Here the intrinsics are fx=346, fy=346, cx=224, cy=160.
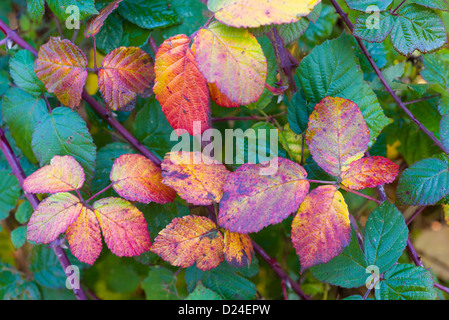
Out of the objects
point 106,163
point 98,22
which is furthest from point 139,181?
point 98,22

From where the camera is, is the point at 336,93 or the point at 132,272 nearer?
the point at 336,93

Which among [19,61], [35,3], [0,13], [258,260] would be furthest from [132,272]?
[0,13]

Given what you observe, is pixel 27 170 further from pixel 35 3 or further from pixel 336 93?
pixel 336 93

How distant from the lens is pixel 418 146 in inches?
38.5

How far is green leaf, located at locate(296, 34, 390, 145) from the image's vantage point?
2.28 feet

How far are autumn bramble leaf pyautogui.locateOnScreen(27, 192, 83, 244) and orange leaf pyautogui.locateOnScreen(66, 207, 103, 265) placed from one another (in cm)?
1

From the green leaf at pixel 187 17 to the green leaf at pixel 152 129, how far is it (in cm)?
20

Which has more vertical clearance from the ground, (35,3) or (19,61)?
(35,3)

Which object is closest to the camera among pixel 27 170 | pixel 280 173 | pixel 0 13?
pixel 280 173

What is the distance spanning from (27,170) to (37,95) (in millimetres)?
236

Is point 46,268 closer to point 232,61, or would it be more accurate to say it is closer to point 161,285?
point 161,285

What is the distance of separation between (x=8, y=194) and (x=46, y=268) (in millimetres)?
263

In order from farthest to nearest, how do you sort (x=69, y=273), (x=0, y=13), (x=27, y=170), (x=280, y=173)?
1. (x=0, y=13)
2. (x=27, y=170)
3. (x=69, y=273)
4. (x=280, y=173)

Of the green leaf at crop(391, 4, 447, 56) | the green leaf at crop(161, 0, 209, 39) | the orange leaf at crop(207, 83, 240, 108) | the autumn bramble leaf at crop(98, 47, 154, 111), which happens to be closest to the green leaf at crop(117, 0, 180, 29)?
the green leaf at crop(161, 0, 209, 39)
